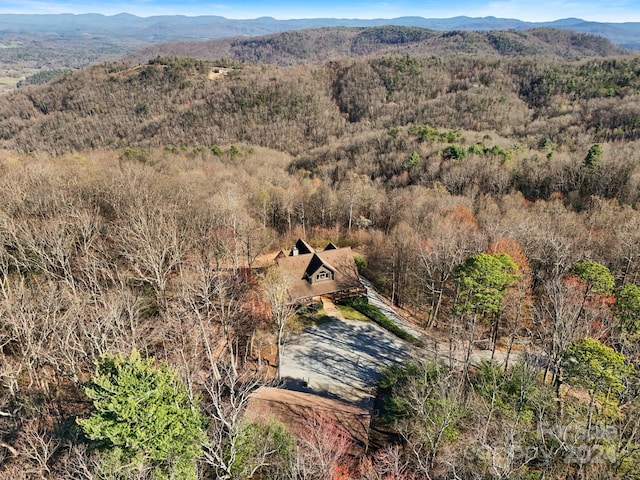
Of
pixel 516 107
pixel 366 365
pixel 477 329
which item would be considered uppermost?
pixel 516 107

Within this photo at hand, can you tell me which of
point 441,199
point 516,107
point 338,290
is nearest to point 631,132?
point 516,107

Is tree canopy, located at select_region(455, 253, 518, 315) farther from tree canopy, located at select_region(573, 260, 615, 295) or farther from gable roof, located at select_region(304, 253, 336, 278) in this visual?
gable roof, located at select_region(304, 253, 336, 278)

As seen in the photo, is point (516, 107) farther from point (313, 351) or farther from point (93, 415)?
point (93, 415)

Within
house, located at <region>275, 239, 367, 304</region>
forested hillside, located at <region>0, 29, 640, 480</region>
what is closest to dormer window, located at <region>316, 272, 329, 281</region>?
house, located at <region>275, 239, 367, 304</region>

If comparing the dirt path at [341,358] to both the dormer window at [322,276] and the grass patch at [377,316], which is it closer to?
the grass patch at [377,316]

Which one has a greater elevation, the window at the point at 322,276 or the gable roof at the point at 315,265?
the gable roof at the point at 315,265

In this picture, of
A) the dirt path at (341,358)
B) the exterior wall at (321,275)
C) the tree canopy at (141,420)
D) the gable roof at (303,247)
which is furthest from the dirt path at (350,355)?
the tree canopy at (141,420)
